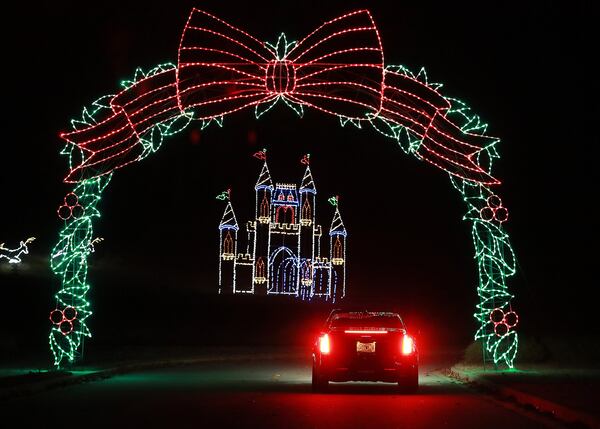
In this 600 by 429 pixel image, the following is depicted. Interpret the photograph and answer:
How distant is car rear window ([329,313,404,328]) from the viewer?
776 inches

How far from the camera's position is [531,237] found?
2004 inches

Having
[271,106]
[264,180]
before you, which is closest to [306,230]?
[264,180]

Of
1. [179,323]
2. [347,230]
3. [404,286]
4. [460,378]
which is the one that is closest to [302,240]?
[347,230]

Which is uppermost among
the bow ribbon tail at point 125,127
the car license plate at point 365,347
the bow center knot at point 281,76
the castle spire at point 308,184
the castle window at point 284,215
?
the castle spire at point 308,184

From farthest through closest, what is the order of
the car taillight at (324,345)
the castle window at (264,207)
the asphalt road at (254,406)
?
the castle window at (264,207)
the car taillight at (324,345)
the asphalt road at (254,406)

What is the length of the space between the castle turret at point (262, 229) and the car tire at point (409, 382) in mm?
54476

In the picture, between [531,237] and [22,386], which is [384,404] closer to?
[22,386]

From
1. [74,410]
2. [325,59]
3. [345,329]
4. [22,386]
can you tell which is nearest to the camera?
[74,410]

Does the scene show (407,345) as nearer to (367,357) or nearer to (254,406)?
(367,357)

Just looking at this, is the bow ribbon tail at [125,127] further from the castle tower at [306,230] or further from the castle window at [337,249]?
the castle window at [337,249]

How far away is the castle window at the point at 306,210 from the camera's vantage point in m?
76.2

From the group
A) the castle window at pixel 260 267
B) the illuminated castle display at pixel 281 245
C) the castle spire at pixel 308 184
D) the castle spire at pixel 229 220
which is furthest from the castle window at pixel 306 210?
the castle spire at pixel 229 220

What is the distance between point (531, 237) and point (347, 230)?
2401 centimetres

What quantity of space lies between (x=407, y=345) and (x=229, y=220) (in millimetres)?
55401
